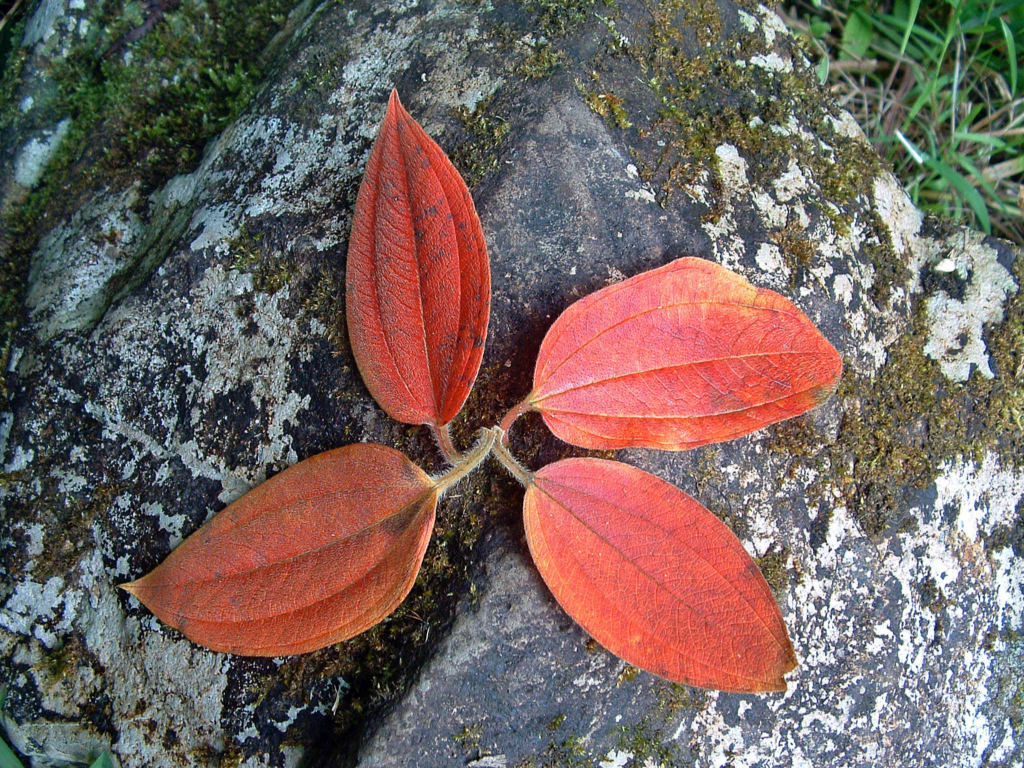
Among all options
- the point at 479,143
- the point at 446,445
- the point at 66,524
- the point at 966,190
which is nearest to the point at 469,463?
the point at 446,445

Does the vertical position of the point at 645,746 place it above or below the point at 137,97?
below

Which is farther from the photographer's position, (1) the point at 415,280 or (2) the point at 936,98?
(2) the point at 936,98

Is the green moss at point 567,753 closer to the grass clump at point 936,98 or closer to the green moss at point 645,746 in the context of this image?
the green moss at point 645,746

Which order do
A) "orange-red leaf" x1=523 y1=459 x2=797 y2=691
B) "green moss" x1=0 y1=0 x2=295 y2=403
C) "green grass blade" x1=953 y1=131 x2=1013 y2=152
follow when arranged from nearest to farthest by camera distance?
"orange-red leaf" x1=523 y1=459 x2=797 y2=691 < "green moss" x1=0 y1=0 x2=295 y2=403 < "green grass blade" x1=953 y1=131 x2=1013 y2=152

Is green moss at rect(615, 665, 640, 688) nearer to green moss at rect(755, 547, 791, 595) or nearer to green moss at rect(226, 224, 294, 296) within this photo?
green moss at rect(755, 547, 791, 595)

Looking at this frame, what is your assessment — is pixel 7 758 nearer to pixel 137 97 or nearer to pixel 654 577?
pixel 654 577

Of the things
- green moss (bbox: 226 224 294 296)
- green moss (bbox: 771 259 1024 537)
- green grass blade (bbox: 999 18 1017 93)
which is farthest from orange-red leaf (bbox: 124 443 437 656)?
green grass blade (bbox: 999 18 1017 93)

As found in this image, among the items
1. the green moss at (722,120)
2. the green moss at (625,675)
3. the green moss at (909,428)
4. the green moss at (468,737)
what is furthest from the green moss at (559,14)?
the green moss at (468,737)
